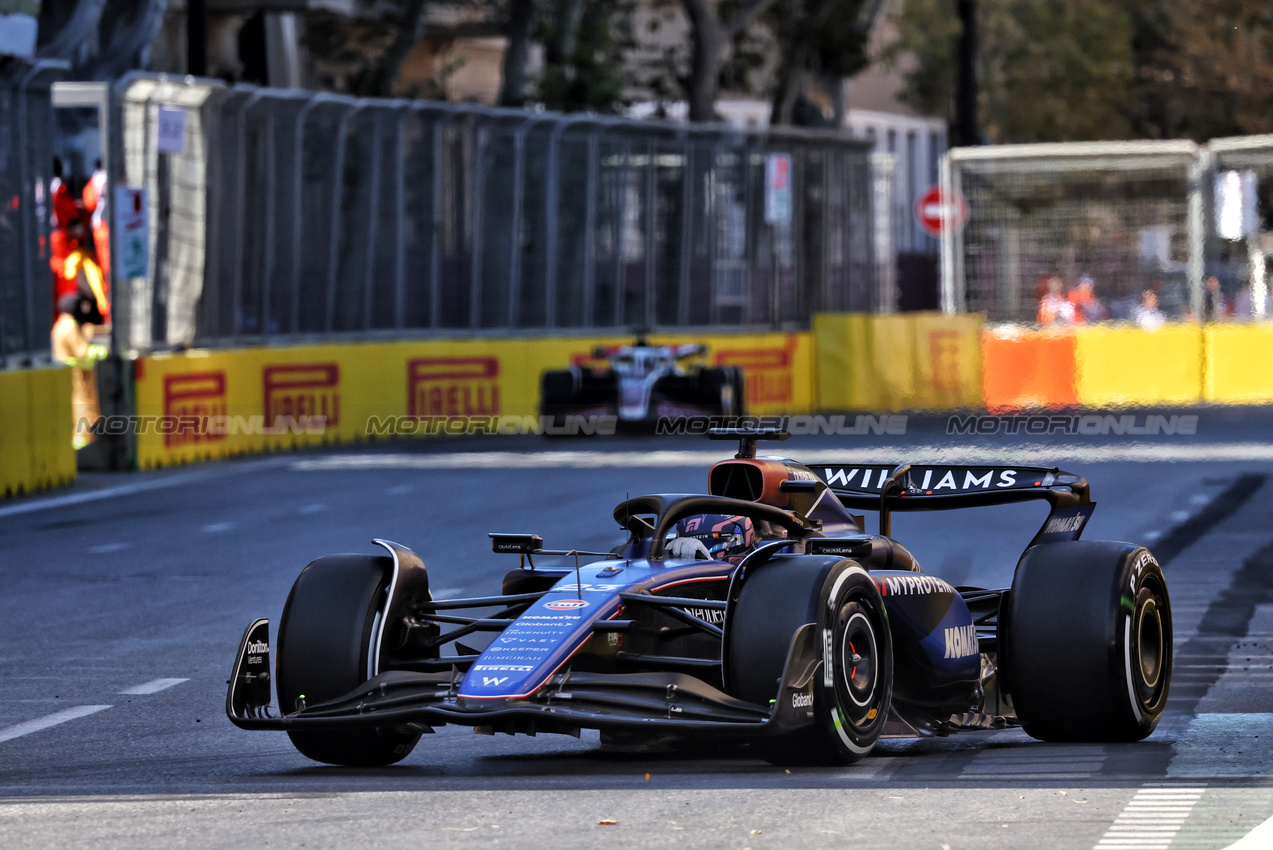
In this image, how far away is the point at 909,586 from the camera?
7367 millimetres

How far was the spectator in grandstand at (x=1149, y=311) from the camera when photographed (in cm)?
3156

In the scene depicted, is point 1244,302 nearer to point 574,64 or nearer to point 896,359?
point 896,359

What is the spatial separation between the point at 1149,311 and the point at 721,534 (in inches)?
1003

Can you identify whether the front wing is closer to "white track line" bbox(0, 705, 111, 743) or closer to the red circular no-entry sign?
"white track line" bbox(0, 705, 111, 743)

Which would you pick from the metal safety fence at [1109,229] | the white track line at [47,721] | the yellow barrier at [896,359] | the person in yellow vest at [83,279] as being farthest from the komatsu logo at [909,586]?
the metal safety fence at [1109,229]

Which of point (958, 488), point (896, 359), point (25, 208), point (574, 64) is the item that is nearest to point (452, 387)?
point (896, 359)

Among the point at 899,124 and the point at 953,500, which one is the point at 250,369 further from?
the point at 899,124

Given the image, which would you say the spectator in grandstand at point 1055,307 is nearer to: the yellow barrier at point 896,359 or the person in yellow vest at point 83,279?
the yellow barrier at point 896,359

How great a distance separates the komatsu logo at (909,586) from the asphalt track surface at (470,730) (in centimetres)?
52

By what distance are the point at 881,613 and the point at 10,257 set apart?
13.2 meters

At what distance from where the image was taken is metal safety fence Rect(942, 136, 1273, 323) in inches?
1230
